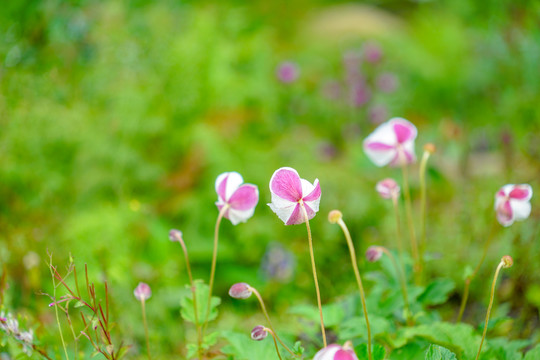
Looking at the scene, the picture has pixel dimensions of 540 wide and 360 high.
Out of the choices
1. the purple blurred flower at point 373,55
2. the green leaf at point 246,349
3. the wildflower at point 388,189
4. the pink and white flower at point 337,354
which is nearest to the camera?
the pink and white flower at point 337,354

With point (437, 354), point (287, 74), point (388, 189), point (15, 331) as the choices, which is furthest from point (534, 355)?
point (287, 74)

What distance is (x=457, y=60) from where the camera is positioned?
4.54 m

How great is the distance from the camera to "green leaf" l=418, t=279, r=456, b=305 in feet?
3.34

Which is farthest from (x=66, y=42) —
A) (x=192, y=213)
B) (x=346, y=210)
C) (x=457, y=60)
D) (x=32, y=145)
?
(x=457, y=60)

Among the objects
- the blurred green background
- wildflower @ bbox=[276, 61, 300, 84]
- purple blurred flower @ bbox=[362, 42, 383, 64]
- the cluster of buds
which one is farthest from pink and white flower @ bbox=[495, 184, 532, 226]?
purple blurred flower @ bbox=[362, 42, 383, 64]

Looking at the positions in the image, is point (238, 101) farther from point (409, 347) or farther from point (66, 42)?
point (409, 347)

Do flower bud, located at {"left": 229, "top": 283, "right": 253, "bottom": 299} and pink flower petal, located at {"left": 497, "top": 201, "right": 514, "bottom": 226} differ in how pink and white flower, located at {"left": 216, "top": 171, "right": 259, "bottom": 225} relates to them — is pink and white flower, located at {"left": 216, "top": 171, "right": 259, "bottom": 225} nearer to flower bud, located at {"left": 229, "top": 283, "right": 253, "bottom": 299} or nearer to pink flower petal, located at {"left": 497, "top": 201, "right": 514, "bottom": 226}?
flower bud, located at {"left": 229, "top": 283, "right": 253, "bottom": 299}

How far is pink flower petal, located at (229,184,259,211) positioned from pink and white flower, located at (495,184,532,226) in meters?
0.51

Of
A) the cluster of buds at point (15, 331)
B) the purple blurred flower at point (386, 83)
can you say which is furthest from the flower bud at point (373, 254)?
the purple blurred flower at point (386, 83)

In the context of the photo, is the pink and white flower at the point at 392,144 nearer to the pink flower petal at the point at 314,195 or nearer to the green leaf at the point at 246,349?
the pink flower petal at the point at 314,195

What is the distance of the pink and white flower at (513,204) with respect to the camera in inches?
35.8

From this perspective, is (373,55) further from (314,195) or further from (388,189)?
(314,195)

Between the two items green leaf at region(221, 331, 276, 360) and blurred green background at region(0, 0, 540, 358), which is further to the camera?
blurred green background at region(0, 0, 540, 358)

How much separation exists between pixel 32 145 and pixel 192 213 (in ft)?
2.45
